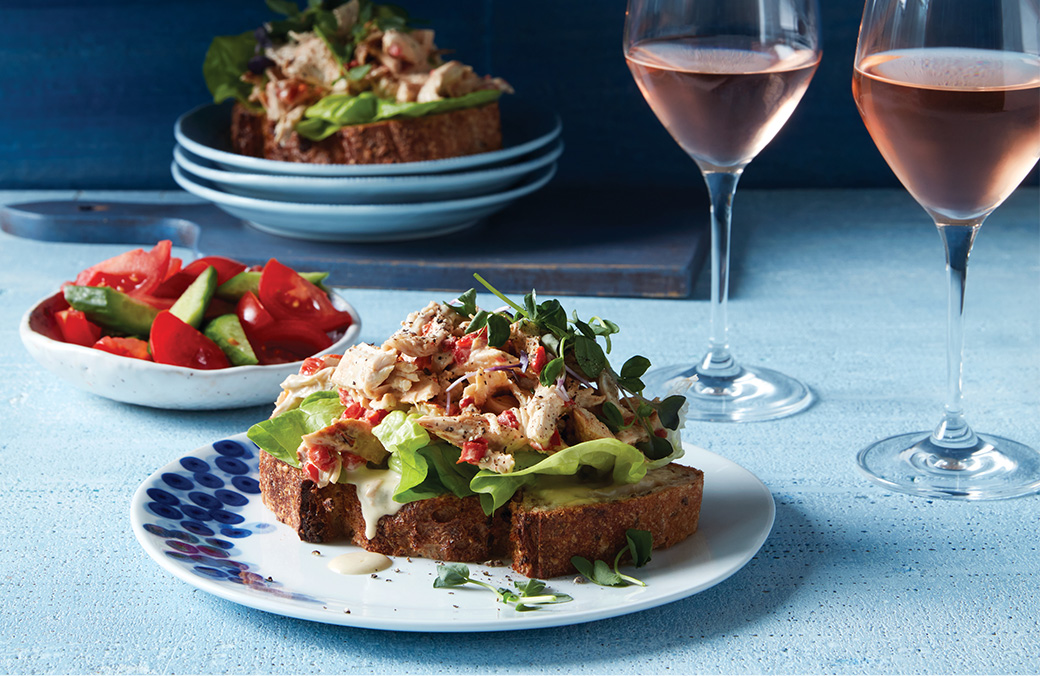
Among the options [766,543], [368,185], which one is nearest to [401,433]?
[766,543]

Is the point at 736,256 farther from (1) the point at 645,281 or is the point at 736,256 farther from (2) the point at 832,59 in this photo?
(2) the point at 832,59

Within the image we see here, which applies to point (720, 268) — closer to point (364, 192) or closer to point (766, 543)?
point (766, 543)

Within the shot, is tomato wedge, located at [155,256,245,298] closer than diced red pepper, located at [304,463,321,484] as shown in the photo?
No

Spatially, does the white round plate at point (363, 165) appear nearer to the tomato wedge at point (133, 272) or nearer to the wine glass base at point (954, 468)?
the tomato wedge at point (133, 272)

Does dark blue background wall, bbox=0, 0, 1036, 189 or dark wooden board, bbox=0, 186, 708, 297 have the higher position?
dark blue background wall, bbox=0, 0, 1036, 189

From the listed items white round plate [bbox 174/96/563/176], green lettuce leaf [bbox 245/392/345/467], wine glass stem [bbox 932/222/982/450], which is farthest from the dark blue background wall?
green lettuce leaf [bbox 245/392/345/467]

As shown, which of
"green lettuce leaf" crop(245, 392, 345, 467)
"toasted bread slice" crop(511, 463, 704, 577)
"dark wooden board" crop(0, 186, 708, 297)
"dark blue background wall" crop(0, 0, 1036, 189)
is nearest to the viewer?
"toasted bread slice" crop(511, 463, 704, 577)

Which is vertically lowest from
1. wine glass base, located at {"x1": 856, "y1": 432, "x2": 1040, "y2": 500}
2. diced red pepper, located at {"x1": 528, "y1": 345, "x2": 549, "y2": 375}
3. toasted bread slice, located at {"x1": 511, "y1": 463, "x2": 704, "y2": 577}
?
wine glass base, located at {"x1": 856, "y1": 432, "x2": 1040, "y2": 500}

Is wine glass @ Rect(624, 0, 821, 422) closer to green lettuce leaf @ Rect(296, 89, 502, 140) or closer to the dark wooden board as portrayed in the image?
the dark wooden board
